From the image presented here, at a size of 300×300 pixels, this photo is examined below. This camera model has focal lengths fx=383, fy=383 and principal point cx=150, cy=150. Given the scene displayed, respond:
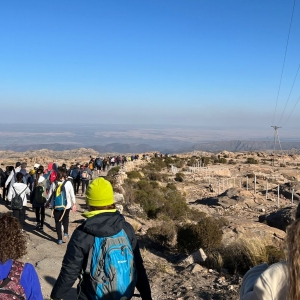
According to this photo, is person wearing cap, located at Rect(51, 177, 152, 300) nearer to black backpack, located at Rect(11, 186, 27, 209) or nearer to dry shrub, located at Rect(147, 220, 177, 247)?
black backpack, located at Rect(11, 186, 27, 209)

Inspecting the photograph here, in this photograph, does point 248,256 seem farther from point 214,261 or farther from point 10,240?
point 10,240

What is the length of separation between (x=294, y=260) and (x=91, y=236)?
75.9 inches

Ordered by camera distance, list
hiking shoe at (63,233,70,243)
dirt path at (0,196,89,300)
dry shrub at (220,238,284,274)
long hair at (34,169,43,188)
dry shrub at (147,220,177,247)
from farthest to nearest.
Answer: dry shrub at (147,220,177,247) → long hair at (34,169,43,188) → hiking shoe at (63,233,70,243) → dry shrub at (220,238,284,274) → dirt path at (0,196,89,300)

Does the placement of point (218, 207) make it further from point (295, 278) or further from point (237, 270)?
point (295, 278)

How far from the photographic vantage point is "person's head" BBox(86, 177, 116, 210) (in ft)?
11.9

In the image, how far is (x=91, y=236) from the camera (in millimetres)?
3371

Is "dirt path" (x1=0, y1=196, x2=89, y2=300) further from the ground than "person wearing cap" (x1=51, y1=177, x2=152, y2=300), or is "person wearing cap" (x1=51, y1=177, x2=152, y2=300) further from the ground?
"person wearing cap" (x1=51, y1=177, x2=152, y2=300)

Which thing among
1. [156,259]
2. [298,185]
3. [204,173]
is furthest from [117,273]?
[204,173]

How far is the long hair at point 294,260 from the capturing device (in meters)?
1.88

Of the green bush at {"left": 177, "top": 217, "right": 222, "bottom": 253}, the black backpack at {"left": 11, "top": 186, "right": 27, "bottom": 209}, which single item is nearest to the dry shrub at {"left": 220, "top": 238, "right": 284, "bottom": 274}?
the green bush at {"left": 177, "top": 217, "right": 222, "bottom": 253}

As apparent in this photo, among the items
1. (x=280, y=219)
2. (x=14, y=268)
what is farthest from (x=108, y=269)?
(x=280, y=219)

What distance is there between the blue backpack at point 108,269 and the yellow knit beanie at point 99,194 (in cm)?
38

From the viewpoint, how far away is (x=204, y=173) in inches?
1539

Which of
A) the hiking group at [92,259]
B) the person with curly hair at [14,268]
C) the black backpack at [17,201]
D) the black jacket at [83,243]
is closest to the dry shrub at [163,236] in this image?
the black backpack at [17,201]
